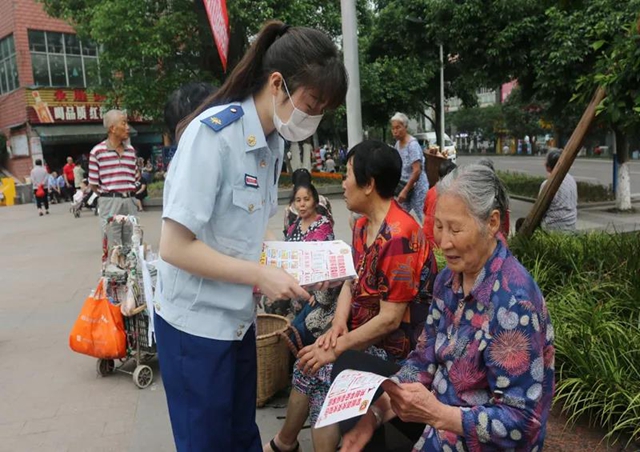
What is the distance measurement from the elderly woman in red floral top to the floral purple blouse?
53 cm

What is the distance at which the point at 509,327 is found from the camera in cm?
162

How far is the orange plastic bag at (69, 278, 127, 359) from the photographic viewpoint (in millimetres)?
3859

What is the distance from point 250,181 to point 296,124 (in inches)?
9.5

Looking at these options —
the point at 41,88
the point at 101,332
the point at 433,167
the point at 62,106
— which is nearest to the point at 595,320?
the point at 101,332

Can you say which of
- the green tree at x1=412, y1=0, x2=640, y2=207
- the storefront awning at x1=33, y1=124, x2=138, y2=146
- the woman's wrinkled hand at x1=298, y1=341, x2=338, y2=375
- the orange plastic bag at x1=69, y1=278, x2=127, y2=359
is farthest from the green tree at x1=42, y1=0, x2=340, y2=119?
the woman's wrinkled hand at x1=298, y1=341, x2=338, y2=375

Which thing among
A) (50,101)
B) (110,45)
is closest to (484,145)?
(50,101)

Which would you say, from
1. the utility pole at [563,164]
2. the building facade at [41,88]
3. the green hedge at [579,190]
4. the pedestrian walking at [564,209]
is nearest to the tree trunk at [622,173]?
the green hedge at [579,190]

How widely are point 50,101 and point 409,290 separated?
24.6 metres

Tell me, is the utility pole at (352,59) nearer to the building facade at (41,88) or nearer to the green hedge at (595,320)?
the green hedge at (595,320)

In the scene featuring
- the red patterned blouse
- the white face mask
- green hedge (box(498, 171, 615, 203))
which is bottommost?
green hedge (box(498, 171, 615, 203))

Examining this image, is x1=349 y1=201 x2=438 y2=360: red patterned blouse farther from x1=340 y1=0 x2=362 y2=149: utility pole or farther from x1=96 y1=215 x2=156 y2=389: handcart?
x1=340 y1=0 x2=362 y2=149: utility pole

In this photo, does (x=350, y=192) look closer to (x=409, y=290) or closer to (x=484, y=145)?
(x=409, y=290)

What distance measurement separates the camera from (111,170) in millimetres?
6066

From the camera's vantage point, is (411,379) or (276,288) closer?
(276,288)
